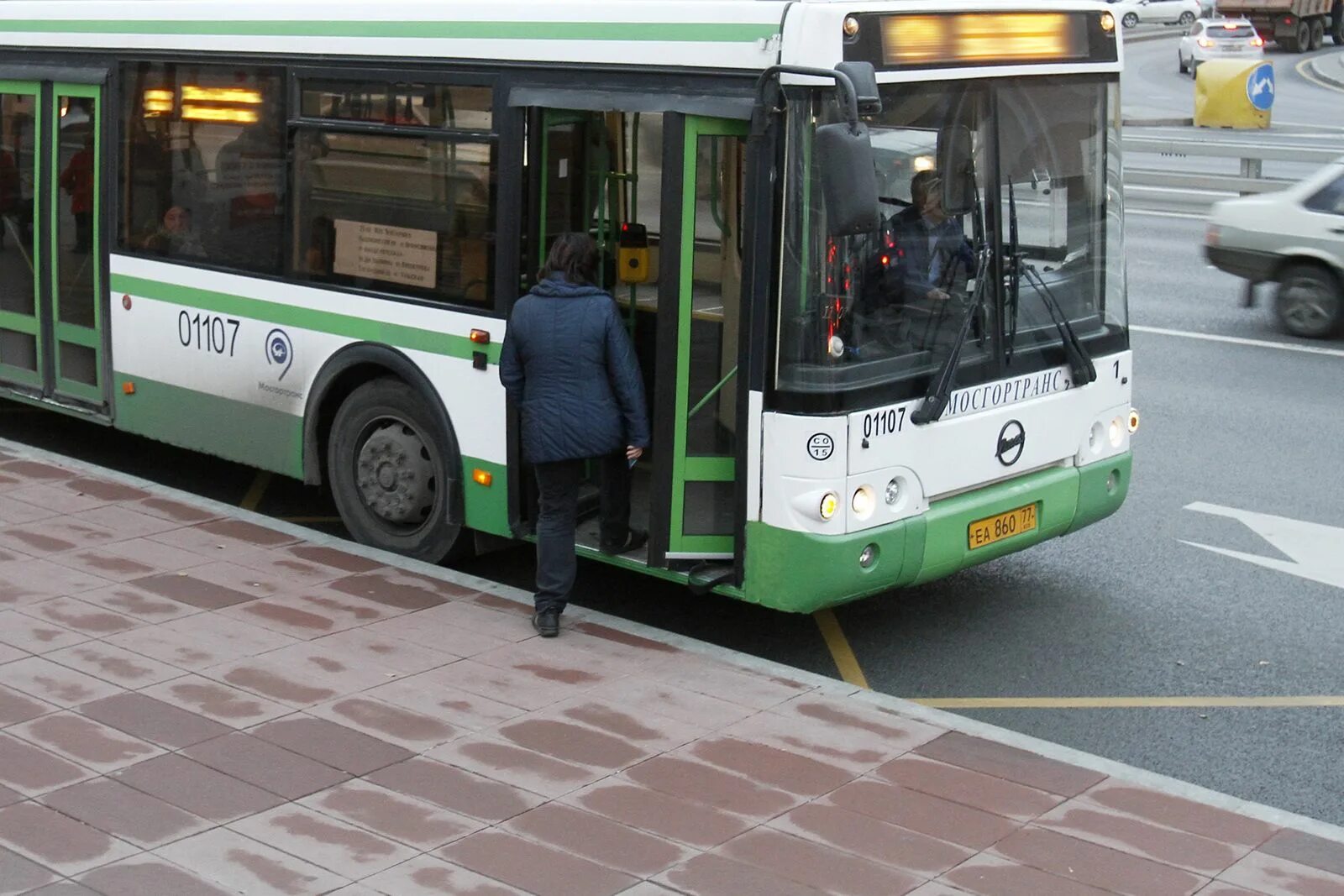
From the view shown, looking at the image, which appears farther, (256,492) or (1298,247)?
(1298,247)

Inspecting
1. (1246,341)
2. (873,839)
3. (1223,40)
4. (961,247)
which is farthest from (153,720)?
(1223,40)

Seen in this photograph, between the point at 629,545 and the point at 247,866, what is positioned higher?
the point at 629,545

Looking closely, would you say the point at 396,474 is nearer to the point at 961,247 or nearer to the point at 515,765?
the point at 515,765

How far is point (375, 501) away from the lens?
8672mm

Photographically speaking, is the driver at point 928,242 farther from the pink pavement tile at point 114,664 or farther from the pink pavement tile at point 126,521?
the pink pavement tile at point 126,521

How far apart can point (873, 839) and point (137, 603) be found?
12.1 ft

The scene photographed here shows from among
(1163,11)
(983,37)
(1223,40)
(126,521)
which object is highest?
(1163,11)

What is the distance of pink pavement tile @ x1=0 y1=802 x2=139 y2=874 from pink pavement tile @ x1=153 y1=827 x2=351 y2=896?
0.16m

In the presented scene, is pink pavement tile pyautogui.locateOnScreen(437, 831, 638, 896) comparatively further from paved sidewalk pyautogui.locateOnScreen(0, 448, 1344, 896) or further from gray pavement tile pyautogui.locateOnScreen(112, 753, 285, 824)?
gray pavement tile pyautogui.locateOnScreen(112, 753, 285, 824)

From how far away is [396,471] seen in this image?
851cm

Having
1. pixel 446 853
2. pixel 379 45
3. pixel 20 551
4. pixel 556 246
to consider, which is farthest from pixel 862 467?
pixel 20 551

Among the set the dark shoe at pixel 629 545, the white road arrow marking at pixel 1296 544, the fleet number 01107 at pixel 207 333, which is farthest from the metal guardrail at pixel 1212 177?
the dark shoe at pixel 629 545

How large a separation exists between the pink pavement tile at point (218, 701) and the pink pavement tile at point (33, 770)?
0.60m

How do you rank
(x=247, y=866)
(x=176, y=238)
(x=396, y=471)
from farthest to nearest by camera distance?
(x=176, y=238) < (x=396, y=471) < (x=247, y=866)
